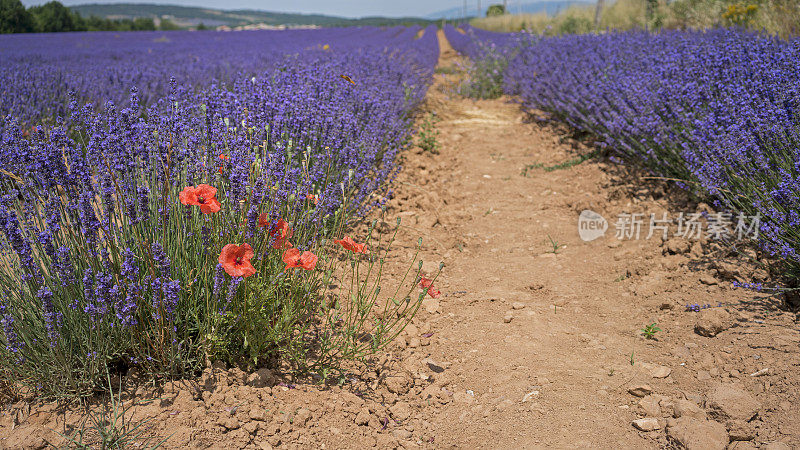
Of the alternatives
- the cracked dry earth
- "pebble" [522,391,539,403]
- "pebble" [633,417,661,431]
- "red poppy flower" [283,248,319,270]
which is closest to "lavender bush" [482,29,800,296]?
the cracked dry earth

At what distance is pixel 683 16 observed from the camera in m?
12.4

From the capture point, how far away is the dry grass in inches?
262

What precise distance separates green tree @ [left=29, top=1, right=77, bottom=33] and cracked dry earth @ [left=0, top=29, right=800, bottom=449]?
2222cm

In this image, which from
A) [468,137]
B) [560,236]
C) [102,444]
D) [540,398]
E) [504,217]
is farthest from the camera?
[468,137]

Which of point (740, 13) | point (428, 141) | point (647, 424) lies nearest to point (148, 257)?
point (647, 424)

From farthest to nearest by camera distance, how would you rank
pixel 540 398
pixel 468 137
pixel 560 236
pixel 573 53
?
pixel 573 53 → pixel 468 137 → pixel 560 236 → pixel 540 398

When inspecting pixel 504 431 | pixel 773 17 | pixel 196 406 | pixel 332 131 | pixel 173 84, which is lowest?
pixel 504 431

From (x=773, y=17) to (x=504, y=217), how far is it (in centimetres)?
620

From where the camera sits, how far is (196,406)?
1756mm

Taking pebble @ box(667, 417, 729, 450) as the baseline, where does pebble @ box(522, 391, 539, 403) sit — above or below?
below

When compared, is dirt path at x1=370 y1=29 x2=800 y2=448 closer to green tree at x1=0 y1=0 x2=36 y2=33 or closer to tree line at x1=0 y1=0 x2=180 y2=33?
green tree at x1=0 y1=0 x2=36 y2=33

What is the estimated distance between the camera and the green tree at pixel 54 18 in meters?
19.7

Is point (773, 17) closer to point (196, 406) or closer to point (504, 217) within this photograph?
point (504, 217)

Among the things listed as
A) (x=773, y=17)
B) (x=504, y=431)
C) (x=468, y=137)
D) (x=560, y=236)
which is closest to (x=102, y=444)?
(x=504, y=431)
